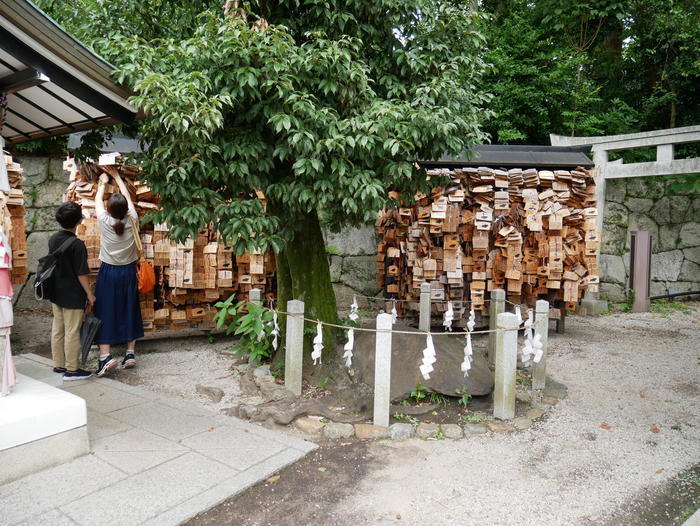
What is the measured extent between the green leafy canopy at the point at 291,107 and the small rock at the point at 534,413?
2.40 meters

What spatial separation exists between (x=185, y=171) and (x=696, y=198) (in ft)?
38.7

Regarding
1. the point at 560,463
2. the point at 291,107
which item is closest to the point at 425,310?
the point at 560,463

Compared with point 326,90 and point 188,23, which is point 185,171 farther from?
point 188,23

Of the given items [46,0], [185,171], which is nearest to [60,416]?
[185,171]

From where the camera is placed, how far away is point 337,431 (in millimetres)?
3938

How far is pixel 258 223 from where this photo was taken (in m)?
3.99

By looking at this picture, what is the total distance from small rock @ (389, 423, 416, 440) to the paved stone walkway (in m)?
0.72

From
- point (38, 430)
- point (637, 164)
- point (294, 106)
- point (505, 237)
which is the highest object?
point (637, 164)

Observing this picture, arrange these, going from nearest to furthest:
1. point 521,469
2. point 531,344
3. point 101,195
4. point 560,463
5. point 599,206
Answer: point 521,469 < point 560,463 < point 531,344 < point 101,195 < point 599,206

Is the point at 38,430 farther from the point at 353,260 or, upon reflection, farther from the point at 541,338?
the point at 353,260

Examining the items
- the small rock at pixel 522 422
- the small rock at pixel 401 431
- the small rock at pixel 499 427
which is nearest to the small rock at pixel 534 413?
the small rock at pixel 522 422

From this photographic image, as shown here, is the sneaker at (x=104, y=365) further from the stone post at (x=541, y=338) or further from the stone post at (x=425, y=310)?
the stone post at (x=541, y=338)

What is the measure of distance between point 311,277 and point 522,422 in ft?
8.65

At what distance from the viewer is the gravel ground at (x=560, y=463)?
2.86 meters
